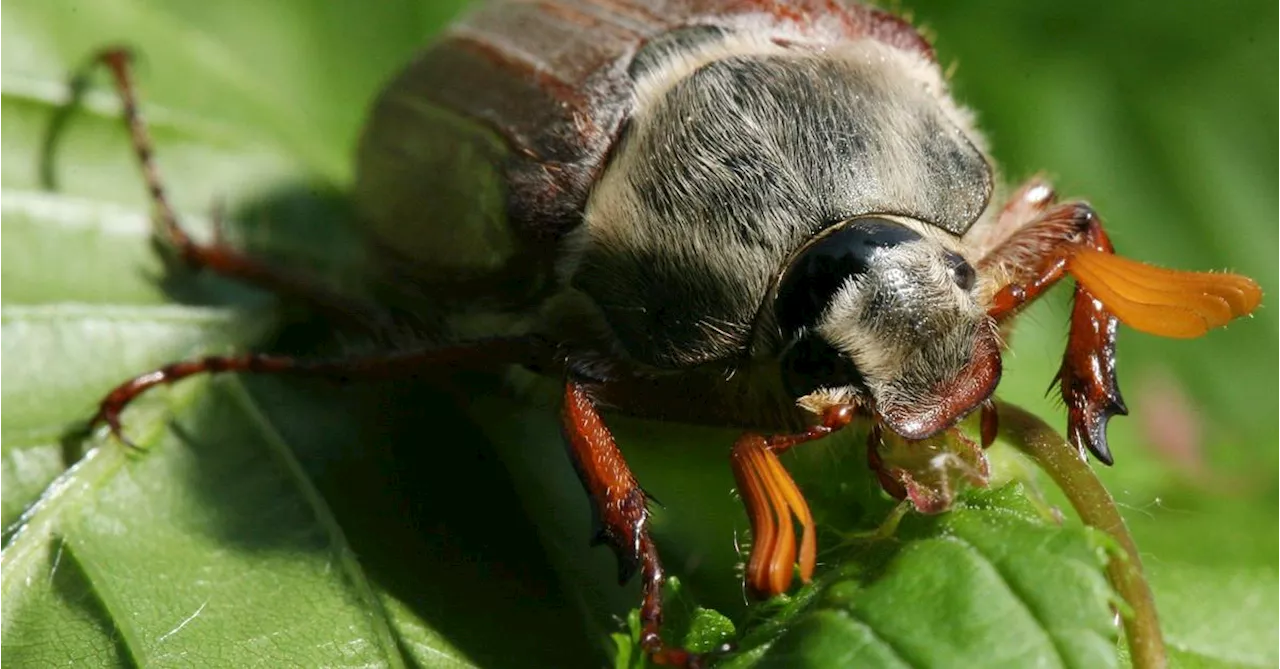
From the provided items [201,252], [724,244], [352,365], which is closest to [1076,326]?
[724,244]

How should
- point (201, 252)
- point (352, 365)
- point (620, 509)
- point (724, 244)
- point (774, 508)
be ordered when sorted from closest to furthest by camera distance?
point (774, 508) < point (620, 509) < point (724, 244) < point (352, 365) < point (201, 252)

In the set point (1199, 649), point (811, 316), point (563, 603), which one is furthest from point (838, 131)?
point (1199, 649)

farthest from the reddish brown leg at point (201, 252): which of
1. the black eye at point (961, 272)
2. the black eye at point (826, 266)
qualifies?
the black eye at point (961, 272)

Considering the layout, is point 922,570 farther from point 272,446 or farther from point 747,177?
point 272,446

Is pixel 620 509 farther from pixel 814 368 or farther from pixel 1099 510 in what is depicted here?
pixel 1099 510

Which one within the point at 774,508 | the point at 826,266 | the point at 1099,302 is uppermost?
the point at 1099,302

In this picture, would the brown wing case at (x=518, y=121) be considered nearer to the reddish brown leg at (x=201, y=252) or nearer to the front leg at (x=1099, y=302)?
the reddish brown leg at (x=201, y=252)
